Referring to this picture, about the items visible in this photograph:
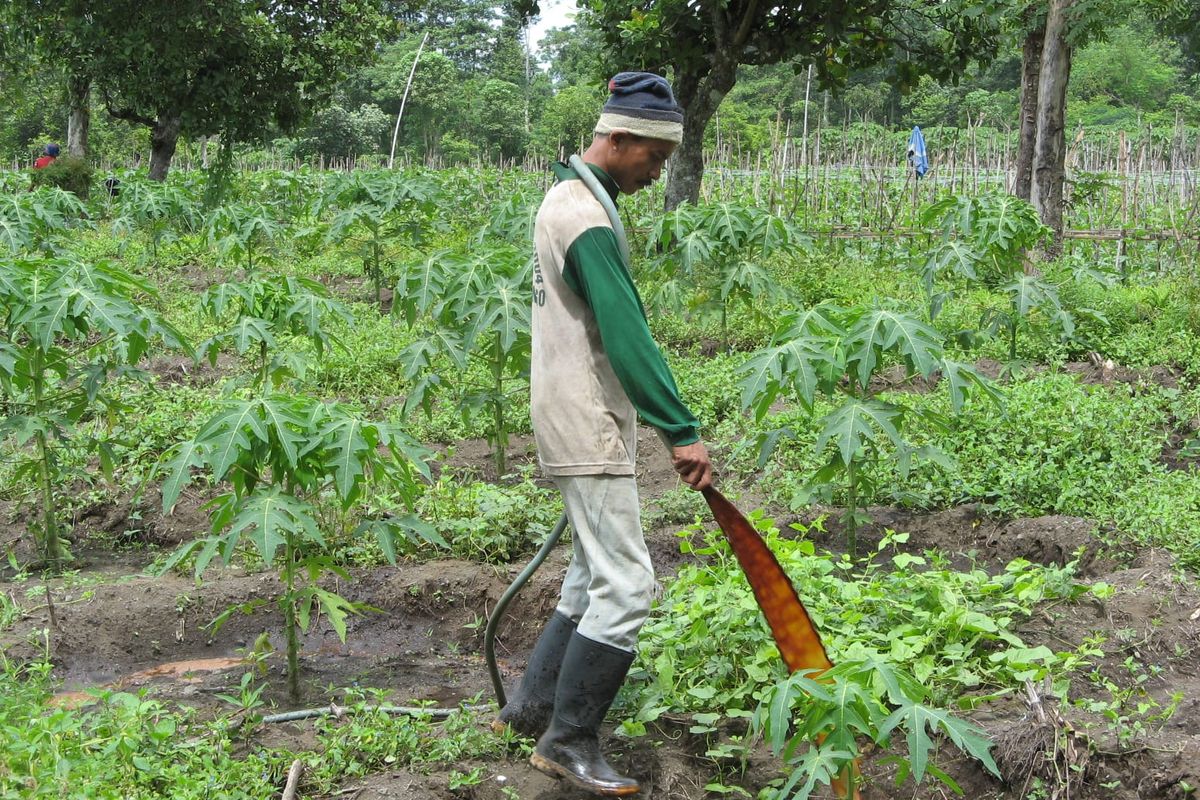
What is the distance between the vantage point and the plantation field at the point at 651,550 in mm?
3324

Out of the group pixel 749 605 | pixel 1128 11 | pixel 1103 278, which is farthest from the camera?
pixel 1128 11

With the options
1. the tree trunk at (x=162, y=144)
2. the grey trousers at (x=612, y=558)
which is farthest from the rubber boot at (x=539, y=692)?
the tree trunk at (x=162, y=144)

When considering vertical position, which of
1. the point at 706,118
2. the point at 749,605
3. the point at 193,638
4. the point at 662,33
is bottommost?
the point at 193,638

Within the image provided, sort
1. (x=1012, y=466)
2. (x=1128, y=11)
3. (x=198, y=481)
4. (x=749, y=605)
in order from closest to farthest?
(x=749, y=605), (x=1012, y=466), (x=198, y=481), (x=1128, y=11)

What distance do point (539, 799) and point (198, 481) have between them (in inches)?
149

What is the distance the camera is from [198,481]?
6453 mm

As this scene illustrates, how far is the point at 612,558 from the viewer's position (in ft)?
10.7

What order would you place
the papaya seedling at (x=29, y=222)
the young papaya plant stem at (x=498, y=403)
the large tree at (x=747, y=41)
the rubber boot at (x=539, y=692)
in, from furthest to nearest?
the large tree at (x=747, y=41)
the papaya seedling at (x=29, y=222)
the young papaya plant stem at (x=498, y=403)
the rubber boot at (x=539, y=692)

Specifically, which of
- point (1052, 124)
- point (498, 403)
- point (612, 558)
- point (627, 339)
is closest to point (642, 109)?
point (627, 339)

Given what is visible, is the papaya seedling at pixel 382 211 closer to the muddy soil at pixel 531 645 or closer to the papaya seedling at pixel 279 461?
the muddy soil at pixel 531 645

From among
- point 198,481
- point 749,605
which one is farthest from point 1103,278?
point 198,481

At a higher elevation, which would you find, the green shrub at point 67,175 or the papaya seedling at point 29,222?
the green shrub at point 67,175

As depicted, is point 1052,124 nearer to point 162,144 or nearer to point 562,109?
point 162,144

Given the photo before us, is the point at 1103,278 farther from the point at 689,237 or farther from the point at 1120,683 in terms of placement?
the point at 1120,683
